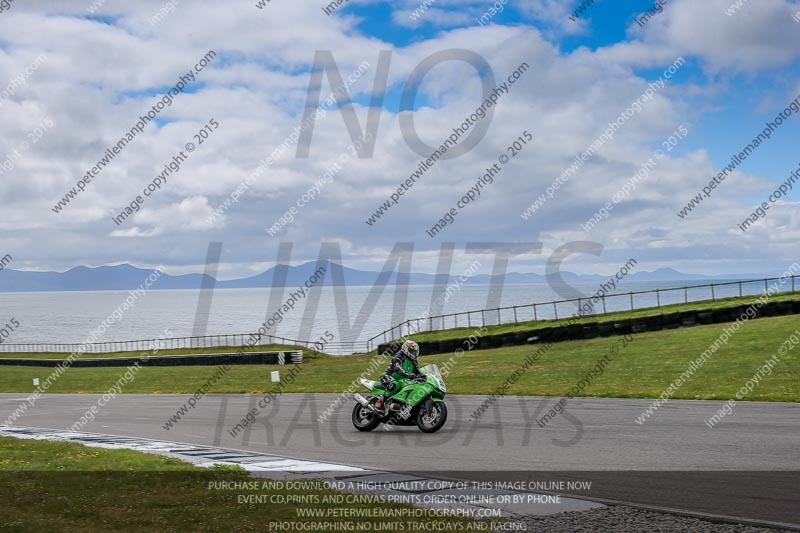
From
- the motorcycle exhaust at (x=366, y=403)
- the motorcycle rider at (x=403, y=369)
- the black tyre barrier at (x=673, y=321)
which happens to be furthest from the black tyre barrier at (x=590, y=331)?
the motorcycle rider at (x=403, y=369)

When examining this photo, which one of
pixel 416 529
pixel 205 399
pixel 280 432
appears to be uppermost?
pixel 205 399

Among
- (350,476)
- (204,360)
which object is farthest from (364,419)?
(204,360)

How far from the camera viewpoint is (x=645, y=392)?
21.8 metres

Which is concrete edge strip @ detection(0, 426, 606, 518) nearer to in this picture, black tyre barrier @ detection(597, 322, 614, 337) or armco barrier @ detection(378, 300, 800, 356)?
armco barrier @ detection(378, 300, 800, 356)

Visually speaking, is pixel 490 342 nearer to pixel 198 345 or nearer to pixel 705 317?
pixel 705 317

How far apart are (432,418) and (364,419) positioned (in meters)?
1.68

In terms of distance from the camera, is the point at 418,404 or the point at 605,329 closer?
the point at 418,404

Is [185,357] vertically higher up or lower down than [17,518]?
higher up

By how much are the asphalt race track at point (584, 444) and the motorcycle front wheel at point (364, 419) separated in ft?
0.61

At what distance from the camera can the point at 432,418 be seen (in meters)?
16.2

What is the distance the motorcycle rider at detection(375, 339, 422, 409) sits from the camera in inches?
623

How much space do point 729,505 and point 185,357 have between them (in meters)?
47.3

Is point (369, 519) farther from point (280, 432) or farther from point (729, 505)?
point (280, 432)

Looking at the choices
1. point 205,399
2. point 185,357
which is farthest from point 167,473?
point 185,357
